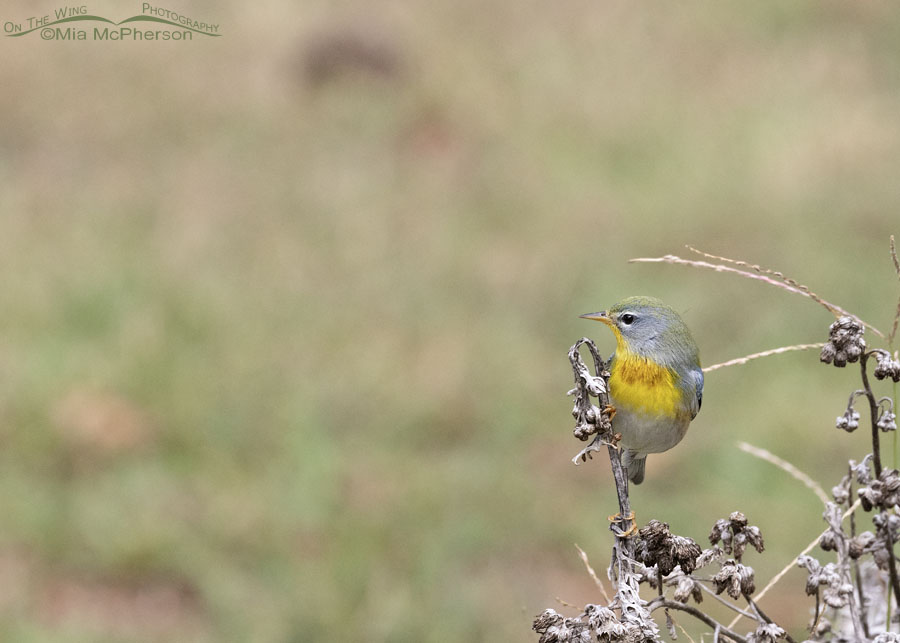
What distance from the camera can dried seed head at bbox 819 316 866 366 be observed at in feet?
4.87

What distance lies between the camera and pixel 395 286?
785cm

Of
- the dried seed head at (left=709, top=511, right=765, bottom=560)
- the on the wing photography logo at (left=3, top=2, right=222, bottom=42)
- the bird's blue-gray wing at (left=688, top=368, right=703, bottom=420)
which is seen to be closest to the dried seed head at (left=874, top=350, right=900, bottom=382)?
the dried seed head at (left=709, top=511, right=765, bottom=560)

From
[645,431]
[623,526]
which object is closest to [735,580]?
[623,526]

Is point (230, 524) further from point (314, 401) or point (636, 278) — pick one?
point (636, 278)

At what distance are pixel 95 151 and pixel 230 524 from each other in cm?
501

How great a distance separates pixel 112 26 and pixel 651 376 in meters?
9.98

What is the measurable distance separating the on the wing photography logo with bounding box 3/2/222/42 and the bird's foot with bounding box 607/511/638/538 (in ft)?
33.3

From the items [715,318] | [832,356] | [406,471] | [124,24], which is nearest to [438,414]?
[406,471]

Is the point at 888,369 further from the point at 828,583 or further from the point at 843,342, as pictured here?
the point at 828,583

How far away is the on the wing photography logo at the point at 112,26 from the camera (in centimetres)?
1078

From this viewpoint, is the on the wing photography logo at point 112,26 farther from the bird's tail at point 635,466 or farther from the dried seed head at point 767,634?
the dried seed head at point 767,634

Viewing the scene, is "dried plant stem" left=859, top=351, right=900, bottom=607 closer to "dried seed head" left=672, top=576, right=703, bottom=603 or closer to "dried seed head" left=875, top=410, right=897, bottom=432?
"dried seed head" left=875, top=410, right=897, bottom=432

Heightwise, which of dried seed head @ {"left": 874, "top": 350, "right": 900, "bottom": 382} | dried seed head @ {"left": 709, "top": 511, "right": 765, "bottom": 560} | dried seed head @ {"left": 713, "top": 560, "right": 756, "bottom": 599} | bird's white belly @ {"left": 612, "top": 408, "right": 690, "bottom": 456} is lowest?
dried seed head @ {"left": 713, "top": 560, "right": 756, "bottom": 599}

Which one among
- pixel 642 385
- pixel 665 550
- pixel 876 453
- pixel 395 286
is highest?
pixel 395 286
